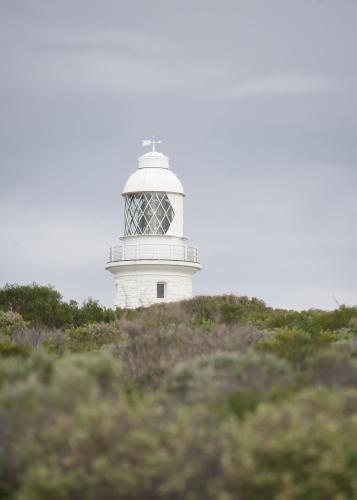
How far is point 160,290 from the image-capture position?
3909cm

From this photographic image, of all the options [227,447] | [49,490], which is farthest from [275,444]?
[49,490]

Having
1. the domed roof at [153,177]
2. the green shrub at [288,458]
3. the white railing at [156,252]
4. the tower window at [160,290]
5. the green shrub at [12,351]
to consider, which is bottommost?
Result: the green shrub at [288,458]

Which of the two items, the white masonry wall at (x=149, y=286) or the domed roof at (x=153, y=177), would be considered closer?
the white masonry wall at (x=149, y=286)

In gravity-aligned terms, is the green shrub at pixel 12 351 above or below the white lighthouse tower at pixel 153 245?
below

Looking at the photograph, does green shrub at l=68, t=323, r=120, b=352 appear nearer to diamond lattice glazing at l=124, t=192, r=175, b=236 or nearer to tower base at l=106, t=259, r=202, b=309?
tower base at l=106, t=259, r=202, b=309

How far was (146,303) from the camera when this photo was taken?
1437 inches

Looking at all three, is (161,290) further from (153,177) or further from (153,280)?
(153,177)

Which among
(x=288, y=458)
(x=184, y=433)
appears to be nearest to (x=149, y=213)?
(x=184, y=433)

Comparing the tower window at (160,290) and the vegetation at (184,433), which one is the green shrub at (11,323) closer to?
the tower window at (160,290)

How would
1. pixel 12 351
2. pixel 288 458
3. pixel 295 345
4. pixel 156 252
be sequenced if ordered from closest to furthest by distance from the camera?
pixel 288 458 < pixel 12 351 < pixel 295 345 < pixel 156 252

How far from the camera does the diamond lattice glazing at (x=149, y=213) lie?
39.0m

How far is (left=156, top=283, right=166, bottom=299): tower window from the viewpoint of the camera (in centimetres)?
3884

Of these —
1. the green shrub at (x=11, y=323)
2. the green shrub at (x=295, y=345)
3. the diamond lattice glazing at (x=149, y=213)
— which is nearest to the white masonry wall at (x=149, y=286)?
the diamond lattice glazing at (x=149, y=213)

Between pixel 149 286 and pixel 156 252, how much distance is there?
1.24 metres
